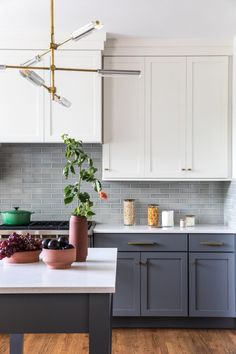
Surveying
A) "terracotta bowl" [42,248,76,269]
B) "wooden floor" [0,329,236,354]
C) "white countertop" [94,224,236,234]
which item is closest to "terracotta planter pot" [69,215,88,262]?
"terracotta bowl" [42,248,76,269]

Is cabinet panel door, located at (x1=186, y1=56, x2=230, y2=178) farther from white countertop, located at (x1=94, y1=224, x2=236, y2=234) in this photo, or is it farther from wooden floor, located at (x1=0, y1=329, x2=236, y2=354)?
wooden floor, located at (x1=0, y1=329, x2=236, y2=354)

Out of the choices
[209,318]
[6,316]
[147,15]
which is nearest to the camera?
[6,316]

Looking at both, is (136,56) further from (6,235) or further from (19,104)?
(6,235)

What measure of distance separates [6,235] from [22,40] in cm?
175

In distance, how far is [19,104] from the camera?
4.07 meters

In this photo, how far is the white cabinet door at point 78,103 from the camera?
407 centimetres

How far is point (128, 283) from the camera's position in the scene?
13.0ft

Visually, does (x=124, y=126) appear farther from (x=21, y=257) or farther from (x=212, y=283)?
(x=21, y=257)

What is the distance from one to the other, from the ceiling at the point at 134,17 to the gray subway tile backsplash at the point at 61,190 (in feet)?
3.86

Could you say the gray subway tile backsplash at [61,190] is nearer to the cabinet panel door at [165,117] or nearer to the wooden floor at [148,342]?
the cabinet panel door at [165,117]

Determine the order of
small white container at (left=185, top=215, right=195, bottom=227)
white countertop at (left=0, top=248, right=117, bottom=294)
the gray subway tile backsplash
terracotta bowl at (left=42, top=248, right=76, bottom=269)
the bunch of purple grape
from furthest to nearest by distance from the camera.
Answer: the gray subway tile backsplash, small white container at (left=185, top=215, right=195, bottom=227), the bunch of purple grape, terracotta bowl at (left=42, top=248, right=76, bottom=269), white countertop at (left=0, top=248, right=117, bottom=294)

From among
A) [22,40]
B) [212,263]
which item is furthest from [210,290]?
[22,40]

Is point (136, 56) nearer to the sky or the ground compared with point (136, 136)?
nearer to the sky

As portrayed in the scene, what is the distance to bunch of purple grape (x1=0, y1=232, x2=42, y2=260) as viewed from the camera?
2.34m
